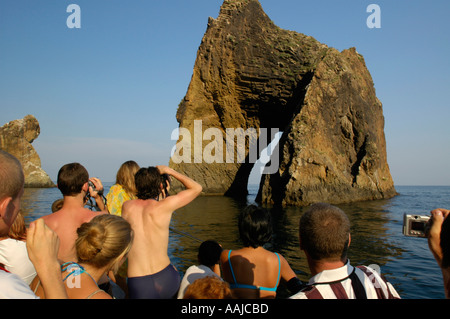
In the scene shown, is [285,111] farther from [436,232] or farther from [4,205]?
[4,205]

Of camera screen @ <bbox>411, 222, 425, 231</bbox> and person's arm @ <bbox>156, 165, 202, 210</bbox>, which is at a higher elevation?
person's arm @ <bbox>156, 165, 202, 210</bbox>

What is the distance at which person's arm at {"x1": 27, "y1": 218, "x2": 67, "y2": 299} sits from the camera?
141 cm

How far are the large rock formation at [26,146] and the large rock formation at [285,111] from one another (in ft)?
122

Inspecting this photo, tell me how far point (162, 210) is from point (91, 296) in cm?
105

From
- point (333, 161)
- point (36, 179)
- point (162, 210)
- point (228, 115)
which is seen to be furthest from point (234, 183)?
point (36, 179)

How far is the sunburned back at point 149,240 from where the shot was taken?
2959mm

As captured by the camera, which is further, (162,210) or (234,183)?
(234,183)

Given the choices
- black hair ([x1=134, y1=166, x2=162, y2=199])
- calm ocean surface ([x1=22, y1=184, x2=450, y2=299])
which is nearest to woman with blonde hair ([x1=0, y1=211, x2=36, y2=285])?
black hair ([x1=134, y1=166, x2=162, y2=199])

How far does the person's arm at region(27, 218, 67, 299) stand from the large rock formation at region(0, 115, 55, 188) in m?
59.7

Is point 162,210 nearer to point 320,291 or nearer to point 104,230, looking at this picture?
point 104,230

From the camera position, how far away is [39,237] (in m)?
1.42

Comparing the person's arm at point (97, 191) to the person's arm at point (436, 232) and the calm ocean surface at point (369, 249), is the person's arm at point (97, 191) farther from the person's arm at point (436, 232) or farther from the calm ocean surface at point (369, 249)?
the person's arm at point (436, 232)

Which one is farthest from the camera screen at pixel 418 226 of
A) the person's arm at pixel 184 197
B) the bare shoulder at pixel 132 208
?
the bare shoulder at pixel 132 208

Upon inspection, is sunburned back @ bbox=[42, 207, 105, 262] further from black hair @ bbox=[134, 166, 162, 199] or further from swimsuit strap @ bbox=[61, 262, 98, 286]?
swimsuit strap @ bbox=[61, 262, 98, 286]
